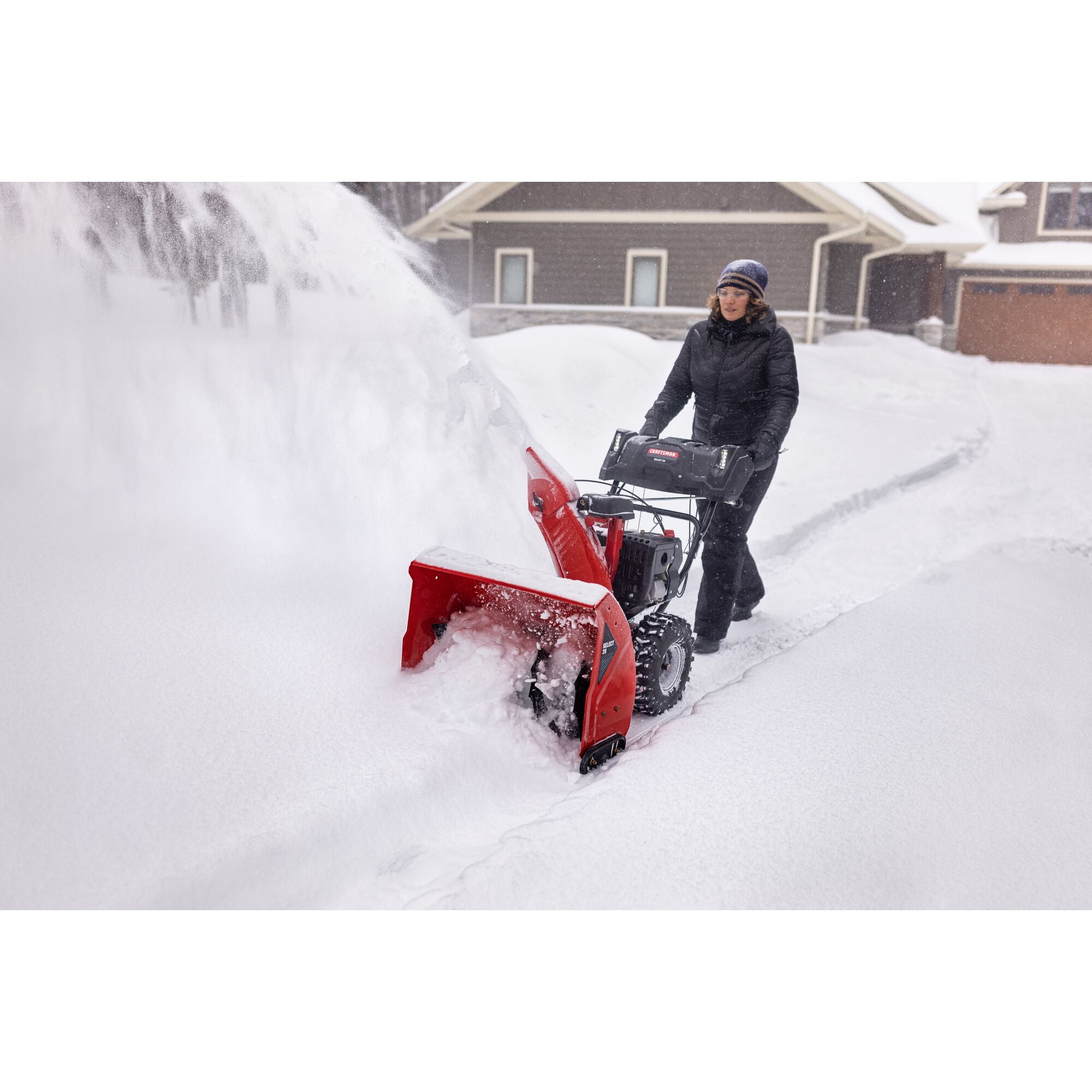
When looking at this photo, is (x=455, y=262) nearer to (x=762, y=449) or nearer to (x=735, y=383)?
(x=735, y=383)

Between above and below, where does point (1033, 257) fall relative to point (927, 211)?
below

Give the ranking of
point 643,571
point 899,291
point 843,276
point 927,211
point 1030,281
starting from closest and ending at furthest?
point 643,571 < point 843,276 < point 927,211 < point 1030,281 < point 899,291

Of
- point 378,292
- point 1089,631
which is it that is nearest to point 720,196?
point 378,292

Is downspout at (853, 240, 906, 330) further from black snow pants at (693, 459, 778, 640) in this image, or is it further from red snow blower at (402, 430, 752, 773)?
red snow blower at (402, 430, 752, 773)

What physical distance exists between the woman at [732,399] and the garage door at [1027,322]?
11045 mm

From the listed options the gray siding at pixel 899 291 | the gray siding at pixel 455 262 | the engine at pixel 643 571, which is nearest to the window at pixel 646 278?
the gray siding at pixel 455 262

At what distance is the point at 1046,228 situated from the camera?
1244cm

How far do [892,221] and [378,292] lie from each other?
984cm

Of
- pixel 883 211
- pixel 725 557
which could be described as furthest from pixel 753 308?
pixel 883 211

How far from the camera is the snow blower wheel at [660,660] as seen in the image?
9.19ft

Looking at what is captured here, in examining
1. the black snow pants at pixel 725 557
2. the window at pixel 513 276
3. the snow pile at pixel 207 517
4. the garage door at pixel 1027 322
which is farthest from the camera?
the window at pixel 513 276

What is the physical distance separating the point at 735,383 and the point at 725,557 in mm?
707

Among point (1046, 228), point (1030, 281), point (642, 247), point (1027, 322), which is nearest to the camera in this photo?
point (642, 247)

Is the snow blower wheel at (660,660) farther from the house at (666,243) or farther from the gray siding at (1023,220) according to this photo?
the gray siding at (1023,220)
